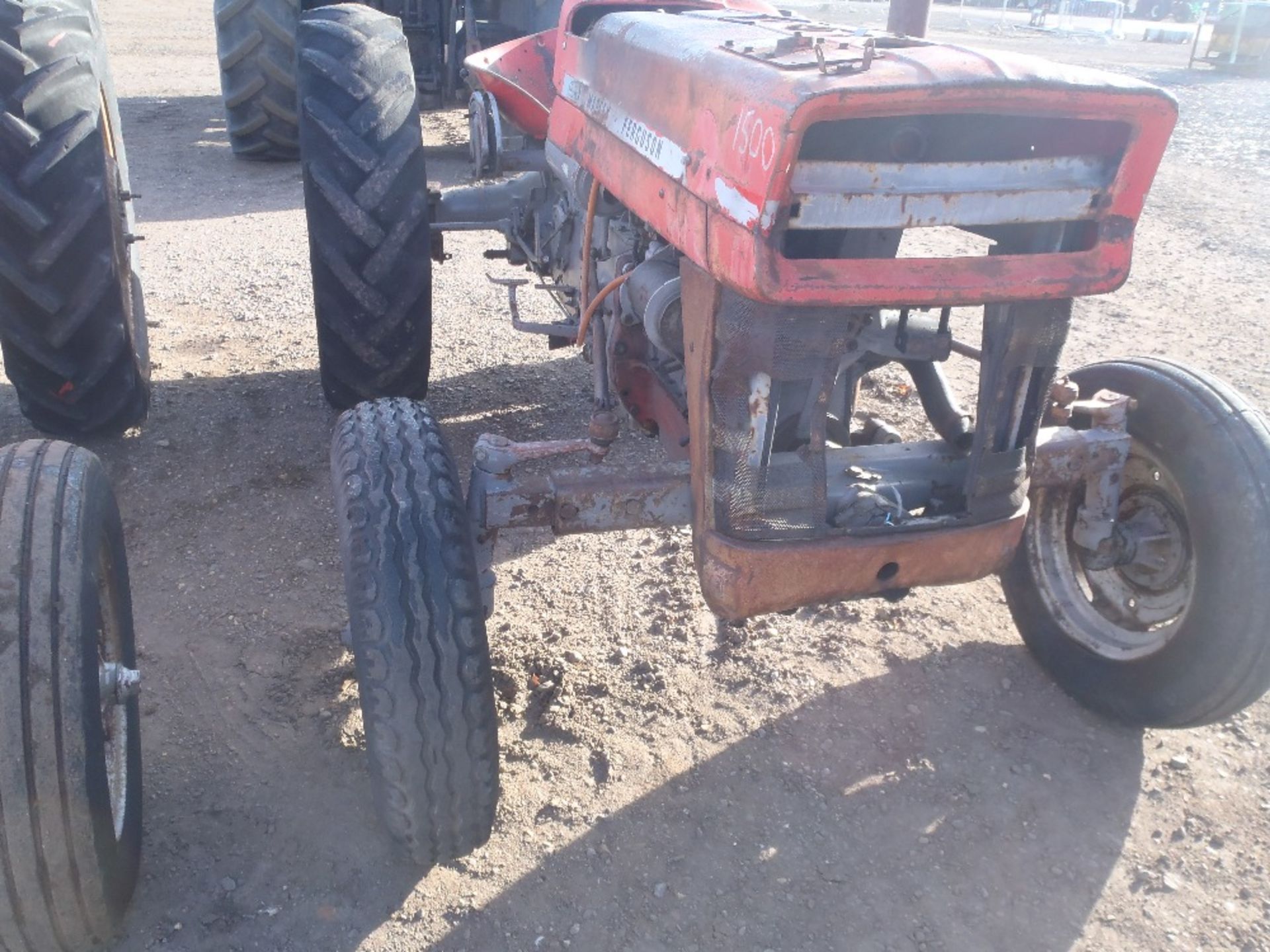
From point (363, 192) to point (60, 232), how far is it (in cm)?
101

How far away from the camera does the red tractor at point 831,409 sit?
195cm

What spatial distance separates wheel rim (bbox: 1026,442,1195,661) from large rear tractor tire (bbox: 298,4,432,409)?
221 centimetres

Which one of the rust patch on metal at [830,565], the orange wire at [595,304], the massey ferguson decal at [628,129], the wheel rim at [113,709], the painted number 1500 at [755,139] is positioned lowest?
the wheel rim at [113,709]

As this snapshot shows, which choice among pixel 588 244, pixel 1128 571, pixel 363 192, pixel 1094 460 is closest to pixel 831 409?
pixel 1094 460

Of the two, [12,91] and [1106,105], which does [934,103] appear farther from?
[12,91]

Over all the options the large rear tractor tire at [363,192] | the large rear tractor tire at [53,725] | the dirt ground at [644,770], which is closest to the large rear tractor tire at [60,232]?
the dirt ground at [644,770]

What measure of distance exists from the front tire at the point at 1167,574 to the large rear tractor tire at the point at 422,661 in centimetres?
169

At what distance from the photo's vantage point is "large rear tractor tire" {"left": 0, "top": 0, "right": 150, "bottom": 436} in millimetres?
3535

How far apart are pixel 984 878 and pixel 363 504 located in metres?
1.65

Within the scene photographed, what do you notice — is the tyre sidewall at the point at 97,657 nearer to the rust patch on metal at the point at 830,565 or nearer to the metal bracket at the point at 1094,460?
the rust patch on metal at the point at 830,565

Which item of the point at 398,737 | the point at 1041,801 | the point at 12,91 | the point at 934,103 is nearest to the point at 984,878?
the point at 1041,801

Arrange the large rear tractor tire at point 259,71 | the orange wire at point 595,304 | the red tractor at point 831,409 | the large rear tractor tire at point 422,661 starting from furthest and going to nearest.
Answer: the large rear tractor tire at point 259,71 < the orange wire at point 595,304 < the large rear tractor tire at point 422,661 < the red tractor at point 831,409

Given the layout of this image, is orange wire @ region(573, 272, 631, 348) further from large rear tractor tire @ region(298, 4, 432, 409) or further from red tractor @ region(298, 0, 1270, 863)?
large rear tractor tire @ region(298, 4, 432, 409)

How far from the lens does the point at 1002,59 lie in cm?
195
